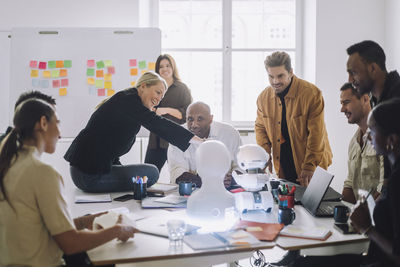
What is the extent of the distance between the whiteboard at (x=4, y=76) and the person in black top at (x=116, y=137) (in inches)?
88.6

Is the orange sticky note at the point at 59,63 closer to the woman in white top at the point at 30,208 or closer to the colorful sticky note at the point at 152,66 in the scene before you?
the colorful sticky note at the point at 152,66

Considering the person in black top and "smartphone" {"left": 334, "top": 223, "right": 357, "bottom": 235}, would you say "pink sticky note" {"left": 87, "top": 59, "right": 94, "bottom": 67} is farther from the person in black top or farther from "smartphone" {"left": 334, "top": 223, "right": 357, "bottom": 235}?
"smartphone" {"left": 334, "top": 223, "right": 357, "bottom": 235}

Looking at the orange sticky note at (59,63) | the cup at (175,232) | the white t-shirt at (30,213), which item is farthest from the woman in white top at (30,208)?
the orange sticky note at (59,63)

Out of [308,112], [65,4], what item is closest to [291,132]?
[308,112]

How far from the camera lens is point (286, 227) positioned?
5.80ft

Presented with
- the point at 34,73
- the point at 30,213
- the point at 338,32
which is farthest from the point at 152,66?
the point at 30,213

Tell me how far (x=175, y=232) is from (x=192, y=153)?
4.69 feet

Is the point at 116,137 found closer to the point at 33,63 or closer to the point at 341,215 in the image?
the point at 341,215

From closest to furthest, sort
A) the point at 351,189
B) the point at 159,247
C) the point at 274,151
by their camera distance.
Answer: the point at 159,247 → the point at 351,189 → the point at 274,151

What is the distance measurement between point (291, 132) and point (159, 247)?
1856mm

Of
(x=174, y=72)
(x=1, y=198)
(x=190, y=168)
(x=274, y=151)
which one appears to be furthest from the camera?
(x=174, y=72)

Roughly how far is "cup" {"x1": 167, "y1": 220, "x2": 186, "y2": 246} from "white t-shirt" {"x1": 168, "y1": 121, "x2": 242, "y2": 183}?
4.01 feet

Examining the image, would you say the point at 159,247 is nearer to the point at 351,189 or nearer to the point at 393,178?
the point at 393,178

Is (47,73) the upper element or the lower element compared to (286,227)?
upper
